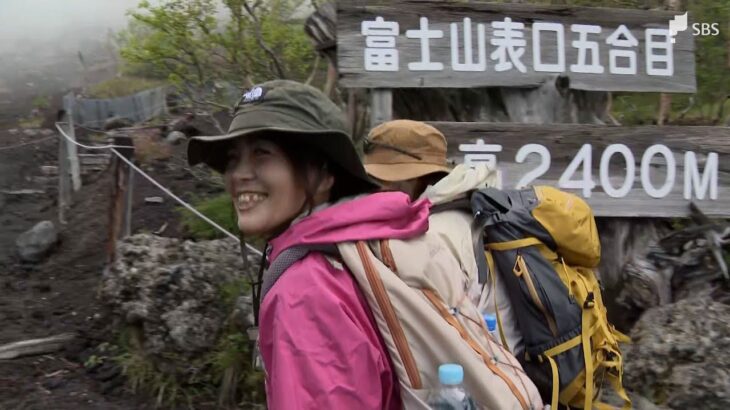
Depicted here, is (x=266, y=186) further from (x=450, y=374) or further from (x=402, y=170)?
(x=402, y=170)

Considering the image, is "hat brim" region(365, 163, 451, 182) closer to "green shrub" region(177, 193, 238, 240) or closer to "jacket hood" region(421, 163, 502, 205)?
"jacket hood" region(421, 163, 502, 205)

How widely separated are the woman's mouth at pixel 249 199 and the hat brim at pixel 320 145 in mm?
123

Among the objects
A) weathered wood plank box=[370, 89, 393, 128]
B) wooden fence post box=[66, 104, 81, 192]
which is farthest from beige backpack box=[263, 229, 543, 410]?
wooden fence post box=[66, 104, 81, 192]

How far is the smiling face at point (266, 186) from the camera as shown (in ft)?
5.21

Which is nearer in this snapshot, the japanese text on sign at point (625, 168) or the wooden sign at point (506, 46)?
the wooden sign at point (506, 46)

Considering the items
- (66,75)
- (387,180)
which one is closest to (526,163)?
(387,180)

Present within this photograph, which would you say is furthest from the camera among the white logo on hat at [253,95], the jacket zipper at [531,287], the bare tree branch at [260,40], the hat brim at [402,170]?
the bare tree branch at [260,40]

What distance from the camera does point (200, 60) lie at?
6.24 metres

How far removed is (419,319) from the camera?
1.41 m

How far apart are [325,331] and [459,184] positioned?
95cm

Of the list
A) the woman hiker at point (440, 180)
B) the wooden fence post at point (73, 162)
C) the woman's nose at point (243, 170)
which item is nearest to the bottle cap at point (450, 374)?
the woman hiker at point (440, 180)

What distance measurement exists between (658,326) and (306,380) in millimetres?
3201

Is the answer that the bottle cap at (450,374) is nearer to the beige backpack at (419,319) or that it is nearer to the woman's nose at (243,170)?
the beige backpack at (419,319)

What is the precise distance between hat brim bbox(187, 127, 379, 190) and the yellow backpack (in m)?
0.60
